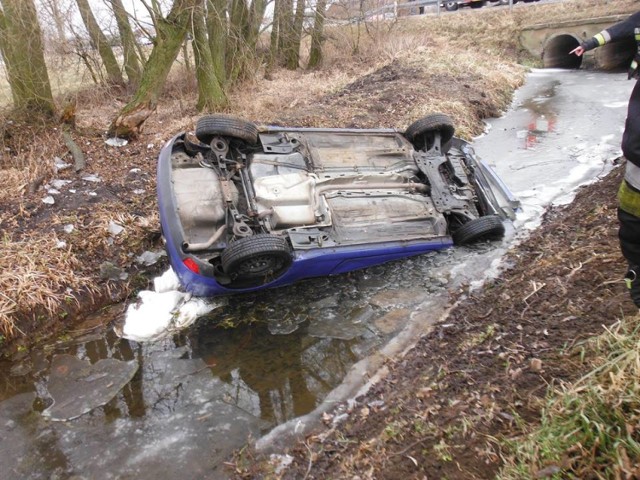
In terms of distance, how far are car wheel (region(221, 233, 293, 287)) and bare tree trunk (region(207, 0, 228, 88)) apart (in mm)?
6486

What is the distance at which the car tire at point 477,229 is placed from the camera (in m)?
5.24

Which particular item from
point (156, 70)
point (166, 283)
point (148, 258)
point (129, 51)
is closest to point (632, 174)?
point (166, 283)

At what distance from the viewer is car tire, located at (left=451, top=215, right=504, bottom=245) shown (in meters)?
5.24

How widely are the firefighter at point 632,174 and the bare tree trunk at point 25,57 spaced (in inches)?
292

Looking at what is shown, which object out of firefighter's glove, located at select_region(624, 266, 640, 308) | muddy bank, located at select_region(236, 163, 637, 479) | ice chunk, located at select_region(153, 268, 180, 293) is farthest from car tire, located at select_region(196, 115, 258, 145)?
firefighter's glove, located at select_region(624, 266, 640, 308)

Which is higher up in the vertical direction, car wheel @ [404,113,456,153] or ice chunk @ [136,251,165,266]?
car wheel @ [404,113,456,153]

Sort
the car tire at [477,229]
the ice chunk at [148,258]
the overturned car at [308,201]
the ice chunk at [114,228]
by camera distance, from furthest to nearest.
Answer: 1. the ice chunk at [114,228]
2. the ice chunk at [148,258]
3. the car tire at [477,229]
4. the overturned car at [308,201]

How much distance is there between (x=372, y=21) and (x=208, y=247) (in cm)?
1605

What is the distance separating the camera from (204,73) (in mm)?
9414

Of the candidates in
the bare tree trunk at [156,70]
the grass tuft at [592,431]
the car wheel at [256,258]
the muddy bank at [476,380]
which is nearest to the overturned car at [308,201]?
the car wheel at [256,258]

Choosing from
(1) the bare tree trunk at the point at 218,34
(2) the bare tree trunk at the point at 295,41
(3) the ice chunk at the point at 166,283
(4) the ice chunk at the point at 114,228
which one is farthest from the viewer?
(2) the bare tree trunk at the point at 295,41

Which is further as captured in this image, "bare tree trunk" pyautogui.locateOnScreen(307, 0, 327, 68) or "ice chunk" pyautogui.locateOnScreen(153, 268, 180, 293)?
"bare tree trunk" pyautogui.locateOnScreen(307, 0, 327, 68)

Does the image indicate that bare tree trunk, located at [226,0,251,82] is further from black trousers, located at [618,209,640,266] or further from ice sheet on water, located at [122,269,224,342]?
black trousers, located at [618,209,640,266]

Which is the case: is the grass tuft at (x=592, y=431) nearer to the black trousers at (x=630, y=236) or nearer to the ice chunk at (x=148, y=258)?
the black trousers at (x=630, y=236)
